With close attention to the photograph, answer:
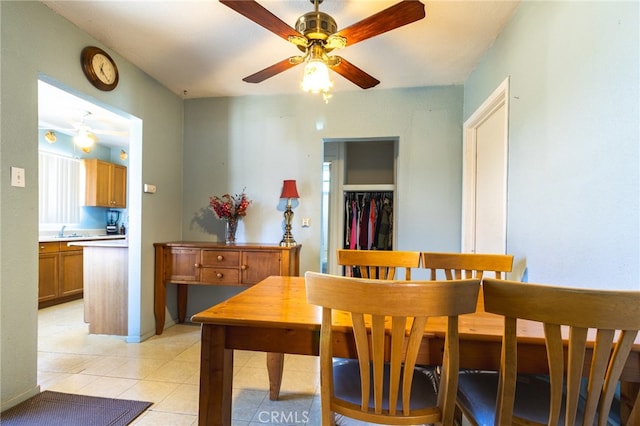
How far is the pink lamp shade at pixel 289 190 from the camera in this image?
2.98 meters

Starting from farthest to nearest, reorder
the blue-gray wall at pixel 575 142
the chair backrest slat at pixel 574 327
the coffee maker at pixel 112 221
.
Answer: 1. the coffee maker at pixel 112 221
2. the blue-gray wall at pixel 575 142
3. the chair backrest slat at pixel 574 327

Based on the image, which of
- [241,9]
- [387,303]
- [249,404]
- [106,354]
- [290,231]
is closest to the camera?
[387,303]

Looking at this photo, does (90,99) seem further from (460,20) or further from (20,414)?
(460,20)

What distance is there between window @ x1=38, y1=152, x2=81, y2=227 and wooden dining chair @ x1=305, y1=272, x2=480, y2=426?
533cm

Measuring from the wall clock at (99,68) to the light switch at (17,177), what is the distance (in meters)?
0.86

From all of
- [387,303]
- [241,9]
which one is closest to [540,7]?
[241,9]

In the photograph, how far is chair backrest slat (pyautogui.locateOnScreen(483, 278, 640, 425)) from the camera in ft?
2.26

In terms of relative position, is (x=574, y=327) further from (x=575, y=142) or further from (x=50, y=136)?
(x=50, y=136)

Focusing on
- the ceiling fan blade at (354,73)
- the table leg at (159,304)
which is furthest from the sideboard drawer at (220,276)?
the ceiling fan blade at (354,73)

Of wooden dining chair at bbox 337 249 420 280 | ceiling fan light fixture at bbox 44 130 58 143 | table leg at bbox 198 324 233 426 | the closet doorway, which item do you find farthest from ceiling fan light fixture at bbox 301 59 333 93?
ceiling fan light fixture at bbox 44 130 58 143

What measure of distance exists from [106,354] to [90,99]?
2058mm

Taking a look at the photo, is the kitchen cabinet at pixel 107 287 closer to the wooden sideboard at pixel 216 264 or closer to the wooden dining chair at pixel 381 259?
the wooden sideboard at pixel 216 264

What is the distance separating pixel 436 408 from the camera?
95 cm

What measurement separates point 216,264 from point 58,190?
3.67 m
